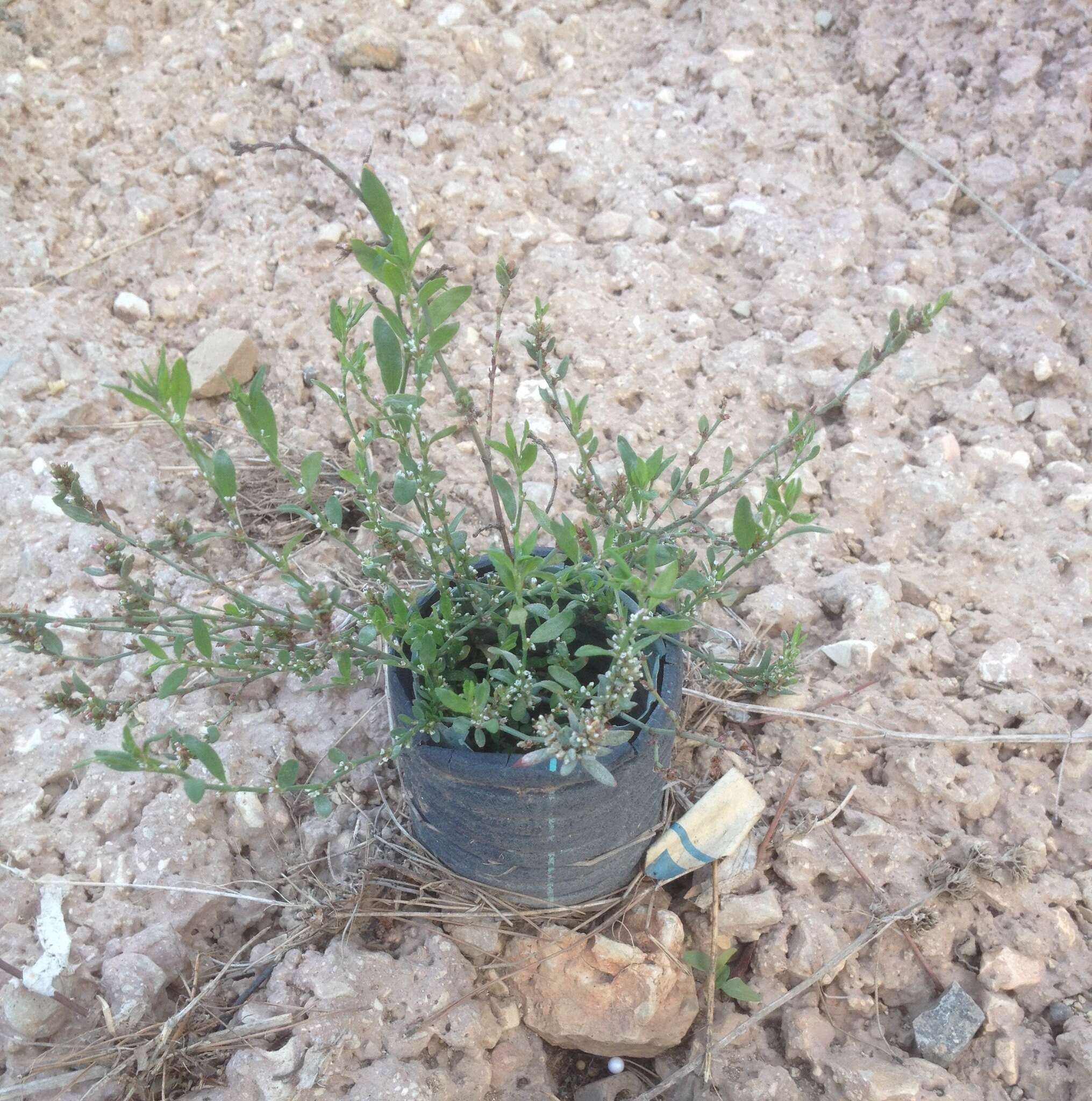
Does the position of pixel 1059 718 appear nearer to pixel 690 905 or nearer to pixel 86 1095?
pixel 690 905

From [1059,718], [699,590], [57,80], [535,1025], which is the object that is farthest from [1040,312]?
[57,80]

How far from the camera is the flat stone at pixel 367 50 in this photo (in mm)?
3586

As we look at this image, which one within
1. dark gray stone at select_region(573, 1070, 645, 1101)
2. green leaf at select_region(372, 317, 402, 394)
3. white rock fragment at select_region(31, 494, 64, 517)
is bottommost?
dark gray stone at select_region(573, 1070, 645, 1101)

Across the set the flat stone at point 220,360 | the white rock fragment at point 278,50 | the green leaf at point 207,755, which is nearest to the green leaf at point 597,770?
the green leaf at point 207,755

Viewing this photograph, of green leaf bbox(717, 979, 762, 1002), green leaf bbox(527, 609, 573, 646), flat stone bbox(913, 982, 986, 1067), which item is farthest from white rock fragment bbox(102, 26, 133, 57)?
flat stone bbox(913, 982, 986, 1067)

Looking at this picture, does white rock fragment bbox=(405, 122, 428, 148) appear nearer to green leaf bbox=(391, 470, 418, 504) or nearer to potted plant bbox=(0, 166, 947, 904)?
potted plant bbox=(0, 166, 947, 904)

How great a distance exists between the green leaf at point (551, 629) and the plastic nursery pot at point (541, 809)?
223 mm

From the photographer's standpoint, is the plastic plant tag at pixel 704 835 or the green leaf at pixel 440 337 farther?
the plastic plant tag at pixel 704 835

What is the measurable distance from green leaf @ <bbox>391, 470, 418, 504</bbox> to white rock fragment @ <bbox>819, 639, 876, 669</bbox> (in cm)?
129

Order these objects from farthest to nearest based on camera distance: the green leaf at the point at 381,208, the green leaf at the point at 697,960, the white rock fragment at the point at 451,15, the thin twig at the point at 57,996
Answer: the white rock fragment at the point at 451,15
the green leaf at the point at 697,960
the thin twig at the point at 57,996
the green leaf at the point at 381,208

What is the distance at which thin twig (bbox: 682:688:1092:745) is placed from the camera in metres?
2.23

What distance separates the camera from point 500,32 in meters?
3.82

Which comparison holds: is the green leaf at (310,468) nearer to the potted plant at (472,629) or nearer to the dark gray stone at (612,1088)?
the potted plant at (472,629)

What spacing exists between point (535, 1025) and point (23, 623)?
1.32 metres
